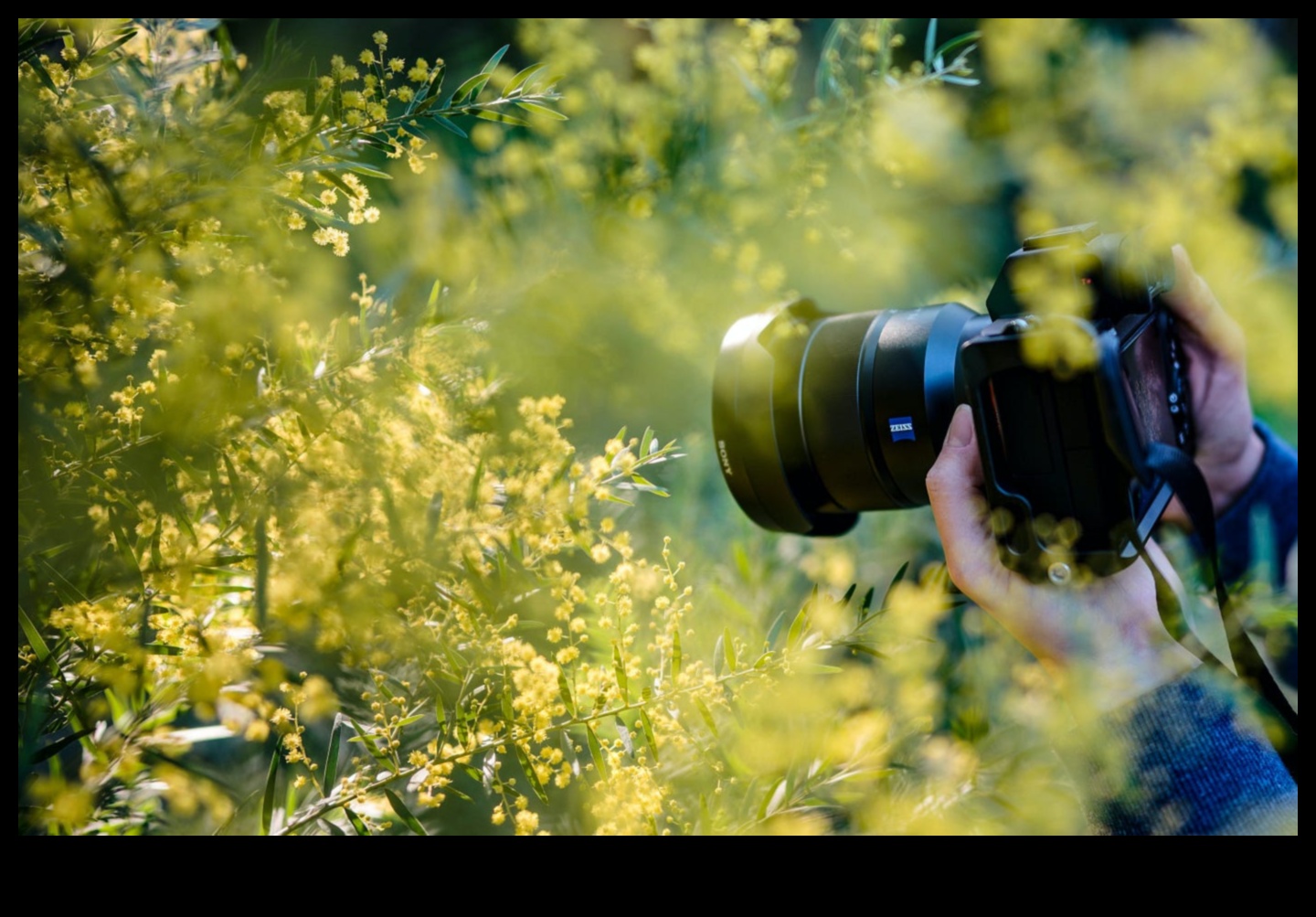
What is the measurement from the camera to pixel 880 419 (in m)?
0.56

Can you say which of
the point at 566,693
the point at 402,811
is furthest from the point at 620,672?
the point at 402,811

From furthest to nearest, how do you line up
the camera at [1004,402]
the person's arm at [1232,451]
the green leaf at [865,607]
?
the person's arm at [1232,451] → the green leaf at [865,607] → the camera at [1004,402]

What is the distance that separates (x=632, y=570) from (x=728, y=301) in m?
0.29

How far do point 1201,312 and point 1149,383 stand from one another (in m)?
0.16

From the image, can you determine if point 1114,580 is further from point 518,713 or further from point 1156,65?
point 1156,65

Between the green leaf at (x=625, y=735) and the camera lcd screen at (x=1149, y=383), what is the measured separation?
1.15ft

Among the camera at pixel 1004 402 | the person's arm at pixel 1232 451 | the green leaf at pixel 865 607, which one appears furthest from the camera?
the person's arm at pixel 1232 451

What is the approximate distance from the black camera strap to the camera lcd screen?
20 mm

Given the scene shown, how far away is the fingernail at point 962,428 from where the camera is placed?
51cm

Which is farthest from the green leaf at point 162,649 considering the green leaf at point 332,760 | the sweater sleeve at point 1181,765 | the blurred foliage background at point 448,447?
the sweater sleeve at point 1181,765

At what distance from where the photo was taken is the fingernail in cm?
51

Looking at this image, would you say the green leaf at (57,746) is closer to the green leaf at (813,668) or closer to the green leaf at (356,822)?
the green leaf at (356,822)

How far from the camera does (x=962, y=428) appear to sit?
511 mm
